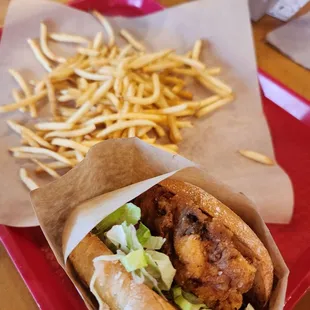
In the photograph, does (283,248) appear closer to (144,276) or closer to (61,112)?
(144,276)

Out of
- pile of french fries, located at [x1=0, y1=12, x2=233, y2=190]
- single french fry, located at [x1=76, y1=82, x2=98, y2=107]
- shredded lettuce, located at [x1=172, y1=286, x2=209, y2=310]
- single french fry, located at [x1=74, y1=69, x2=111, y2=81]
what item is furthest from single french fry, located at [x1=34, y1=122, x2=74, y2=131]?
shredded lettuce, located at [x1=172, y1=286, x2=209, y2=310]

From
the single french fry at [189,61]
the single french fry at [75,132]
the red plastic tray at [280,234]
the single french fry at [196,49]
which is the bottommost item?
the red plastic tray at [280,234]

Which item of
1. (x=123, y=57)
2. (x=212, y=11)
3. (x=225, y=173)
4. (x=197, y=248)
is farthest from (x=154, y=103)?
(x=197, y=248)

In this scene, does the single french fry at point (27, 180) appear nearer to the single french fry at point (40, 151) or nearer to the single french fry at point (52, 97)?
the single french fry at point (40, 151)

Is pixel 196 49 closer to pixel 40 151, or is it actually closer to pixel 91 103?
pixel 91 103

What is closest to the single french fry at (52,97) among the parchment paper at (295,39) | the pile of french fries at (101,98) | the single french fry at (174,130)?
the pile of french fries at (101,98)

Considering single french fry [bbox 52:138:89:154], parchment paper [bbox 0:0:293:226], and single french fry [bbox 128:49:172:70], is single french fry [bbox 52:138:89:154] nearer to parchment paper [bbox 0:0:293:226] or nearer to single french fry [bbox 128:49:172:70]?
parchment paper [bbox 0:0:293:226]
